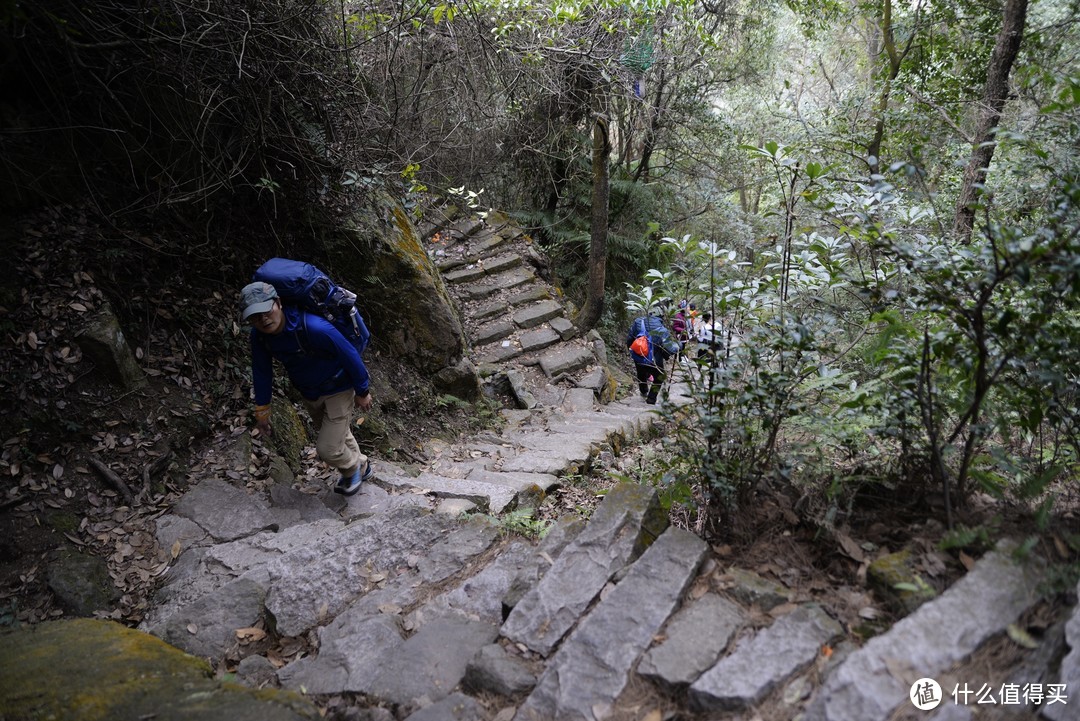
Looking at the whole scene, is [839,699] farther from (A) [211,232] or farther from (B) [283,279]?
(A) [211,232]

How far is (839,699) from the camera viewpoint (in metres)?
1.79

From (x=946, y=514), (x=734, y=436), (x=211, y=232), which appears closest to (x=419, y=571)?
(x=734, y=436)

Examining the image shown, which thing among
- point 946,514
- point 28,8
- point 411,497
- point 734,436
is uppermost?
point 28,8

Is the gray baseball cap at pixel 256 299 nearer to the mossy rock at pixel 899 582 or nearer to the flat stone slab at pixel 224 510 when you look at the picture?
the flat stone slab at pixel 224 510

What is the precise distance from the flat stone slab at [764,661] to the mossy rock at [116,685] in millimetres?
1506

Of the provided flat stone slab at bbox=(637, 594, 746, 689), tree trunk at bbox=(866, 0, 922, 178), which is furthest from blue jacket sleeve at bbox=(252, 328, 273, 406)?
tree trunk at bbox=(866, 0, 922, 178)

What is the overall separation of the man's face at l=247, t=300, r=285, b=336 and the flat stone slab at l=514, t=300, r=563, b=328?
261 inches

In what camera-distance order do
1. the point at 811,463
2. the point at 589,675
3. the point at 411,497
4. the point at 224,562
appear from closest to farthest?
the point at 589,675, the point at 811,463, the point at 224,562, the point at 411,497

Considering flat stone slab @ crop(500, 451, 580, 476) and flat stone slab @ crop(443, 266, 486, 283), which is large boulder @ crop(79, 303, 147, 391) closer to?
flat stone slab @ crop(500, 451, 580, 476)

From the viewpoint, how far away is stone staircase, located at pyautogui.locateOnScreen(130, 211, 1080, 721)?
1.95 metres

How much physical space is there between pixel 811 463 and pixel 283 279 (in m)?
3.57

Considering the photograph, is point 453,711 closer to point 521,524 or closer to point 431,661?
point 431,661

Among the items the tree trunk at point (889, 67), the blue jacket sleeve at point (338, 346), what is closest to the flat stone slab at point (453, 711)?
the blue jacket sleeve at point (338, 346)

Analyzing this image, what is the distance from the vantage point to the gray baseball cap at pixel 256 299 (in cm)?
391
